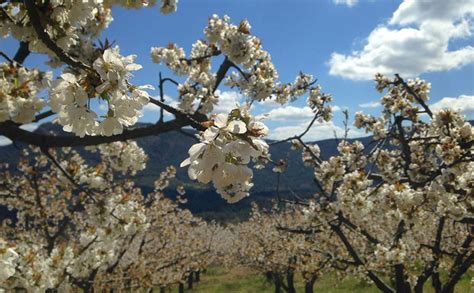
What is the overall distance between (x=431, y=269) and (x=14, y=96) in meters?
7.00

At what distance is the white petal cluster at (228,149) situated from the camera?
4.62 feet

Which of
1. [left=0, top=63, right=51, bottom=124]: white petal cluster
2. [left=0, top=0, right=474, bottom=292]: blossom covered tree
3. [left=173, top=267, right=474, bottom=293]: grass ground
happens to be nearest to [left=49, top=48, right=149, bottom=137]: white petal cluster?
[left=0, top=0, right=474, bottom=292]: blossom covered tree

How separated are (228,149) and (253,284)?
126 feet

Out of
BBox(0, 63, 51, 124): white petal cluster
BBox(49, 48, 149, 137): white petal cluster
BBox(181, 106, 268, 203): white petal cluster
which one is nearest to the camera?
BBox(181, 106, 268, 203): white petal cluster

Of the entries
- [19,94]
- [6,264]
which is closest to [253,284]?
[6,264]

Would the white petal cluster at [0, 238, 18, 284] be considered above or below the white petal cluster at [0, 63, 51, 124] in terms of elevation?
below

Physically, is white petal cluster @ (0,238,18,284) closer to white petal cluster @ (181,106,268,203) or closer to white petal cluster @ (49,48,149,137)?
white petal cluster @ (49,48,149,137)

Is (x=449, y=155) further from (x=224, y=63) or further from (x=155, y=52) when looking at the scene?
(x=155, y=52)

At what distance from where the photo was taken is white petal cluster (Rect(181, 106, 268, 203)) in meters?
1.41

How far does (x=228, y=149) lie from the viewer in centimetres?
138

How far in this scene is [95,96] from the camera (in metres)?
1.58

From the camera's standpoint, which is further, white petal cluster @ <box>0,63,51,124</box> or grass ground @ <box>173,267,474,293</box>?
grass ground @ <box>173,267,474,293</box>

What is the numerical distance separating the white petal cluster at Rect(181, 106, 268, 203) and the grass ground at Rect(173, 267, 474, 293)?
2169 centimetres

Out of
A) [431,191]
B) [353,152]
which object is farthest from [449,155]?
[353,152]
